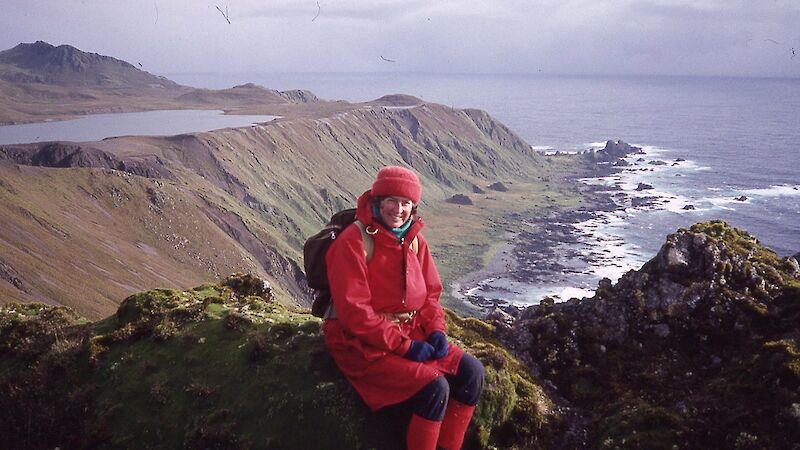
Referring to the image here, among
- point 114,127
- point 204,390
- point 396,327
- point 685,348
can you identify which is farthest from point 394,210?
point 114,127

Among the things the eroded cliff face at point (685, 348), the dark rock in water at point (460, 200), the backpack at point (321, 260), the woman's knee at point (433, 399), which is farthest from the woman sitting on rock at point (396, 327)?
the dark rock in water at point (460, 200)

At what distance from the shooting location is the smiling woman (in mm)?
142375

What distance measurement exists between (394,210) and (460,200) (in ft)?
576

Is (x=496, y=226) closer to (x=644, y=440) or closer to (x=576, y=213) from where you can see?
(x=576, y=213)

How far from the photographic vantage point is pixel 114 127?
6511 inches

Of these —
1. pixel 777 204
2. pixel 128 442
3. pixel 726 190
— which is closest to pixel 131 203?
pixel 128 442

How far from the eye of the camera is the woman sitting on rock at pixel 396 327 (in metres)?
9.42

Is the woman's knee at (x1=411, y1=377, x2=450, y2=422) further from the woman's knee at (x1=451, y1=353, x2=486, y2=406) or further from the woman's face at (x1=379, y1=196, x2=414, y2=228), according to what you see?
the woman's face at (x1=379, y1=196, x2=414, y2=228)

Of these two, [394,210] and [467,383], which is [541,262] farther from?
[394,210]

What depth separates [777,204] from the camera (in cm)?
14850

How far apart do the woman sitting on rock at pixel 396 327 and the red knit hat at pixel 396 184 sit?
2 cm

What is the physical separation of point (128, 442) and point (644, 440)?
10919mm

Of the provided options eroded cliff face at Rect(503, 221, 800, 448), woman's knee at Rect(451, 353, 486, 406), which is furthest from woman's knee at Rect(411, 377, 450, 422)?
eroded cliff face at Rect(503, 221, 800, 448)

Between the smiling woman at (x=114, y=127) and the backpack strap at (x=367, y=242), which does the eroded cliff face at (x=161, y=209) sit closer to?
the smiling woman at (x=114, y=127)
